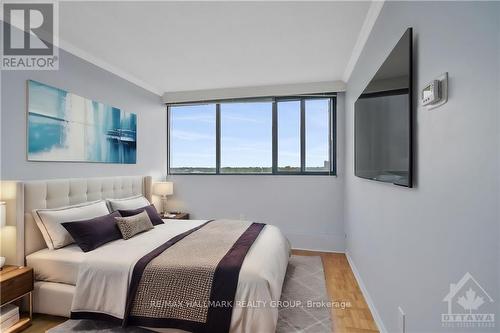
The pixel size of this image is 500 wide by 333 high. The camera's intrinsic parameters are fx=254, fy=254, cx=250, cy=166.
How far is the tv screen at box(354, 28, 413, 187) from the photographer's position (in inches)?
58.5

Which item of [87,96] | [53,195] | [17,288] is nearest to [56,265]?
[17,288]

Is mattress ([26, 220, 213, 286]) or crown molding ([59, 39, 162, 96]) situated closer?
mattress ([26, 220, 213, 286])

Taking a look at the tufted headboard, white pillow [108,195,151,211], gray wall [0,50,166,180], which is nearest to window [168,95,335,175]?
gray wall [0,50,166,180]

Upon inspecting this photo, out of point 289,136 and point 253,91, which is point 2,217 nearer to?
point 253,91

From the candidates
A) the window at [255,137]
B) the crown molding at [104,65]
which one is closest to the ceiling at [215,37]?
the crown molding at [104,65]

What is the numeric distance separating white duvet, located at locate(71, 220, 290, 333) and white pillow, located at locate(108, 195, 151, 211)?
2.21 ft

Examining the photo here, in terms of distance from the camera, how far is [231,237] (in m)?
2.71

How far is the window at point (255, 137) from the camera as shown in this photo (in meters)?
Result: 4.30

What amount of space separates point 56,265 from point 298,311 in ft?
7.21

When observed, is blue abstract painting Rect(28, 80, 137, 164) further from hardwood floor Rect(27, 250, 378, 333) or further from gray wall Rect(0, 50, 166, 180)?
hardwood floor Rect(27, 250, 378, 333)

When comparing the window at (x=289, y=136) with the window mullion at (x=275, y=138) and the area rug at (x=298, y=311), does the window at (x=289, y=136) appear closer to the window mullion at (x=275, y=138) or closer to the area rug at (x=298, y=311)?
the window mullion at (x=275, y=138)

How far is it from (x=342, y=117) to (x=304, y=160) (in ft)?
3.04

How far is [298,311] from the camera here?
7.79 ft

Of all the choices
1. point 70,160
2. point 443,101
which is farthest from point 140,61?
point 443,101
